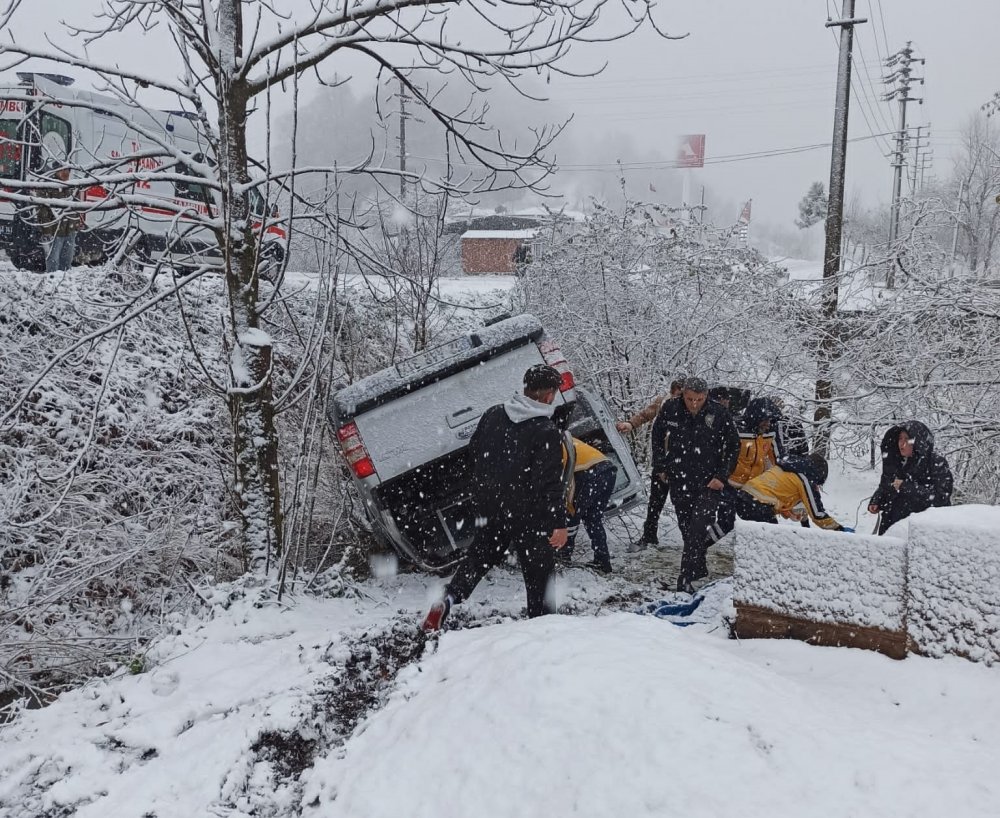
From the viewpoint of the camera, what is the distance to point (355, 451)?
17.2 ft

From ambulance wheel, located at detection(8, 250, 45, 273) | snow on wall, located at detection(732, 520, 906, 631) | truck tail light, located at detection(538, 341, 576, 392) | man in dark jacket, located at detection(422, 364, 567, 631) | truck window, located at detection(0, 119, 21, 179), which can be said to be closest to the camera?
snow on wall, located at detection(732, 520, 906, 631)

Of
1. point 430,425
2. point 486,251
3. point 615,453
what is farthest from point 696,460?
point 486,251

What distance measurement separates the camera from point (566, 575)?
5.77 m

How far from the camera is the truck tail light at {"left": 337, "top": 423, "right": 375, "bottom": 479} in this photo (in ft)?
17.1

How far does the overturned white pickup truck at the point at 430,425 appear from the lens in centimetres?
527

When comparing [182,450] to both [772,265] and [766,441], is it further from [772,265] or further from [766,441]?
[772,265]

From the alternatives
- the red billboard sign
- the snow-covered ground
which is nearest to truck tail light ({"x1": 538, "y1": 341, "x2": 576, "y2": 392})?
the snow-covered ground

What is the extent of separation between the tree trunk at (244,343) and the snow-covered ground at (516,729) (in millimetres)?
956

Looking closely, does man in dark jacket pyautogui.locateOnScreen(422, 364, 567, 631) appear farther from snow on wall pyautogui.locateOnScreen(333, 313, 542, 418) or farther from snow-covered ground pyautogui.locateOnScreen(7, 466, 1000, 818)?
snow on wall pyautogui.locateOnScreen(333, 313, 542, 418)

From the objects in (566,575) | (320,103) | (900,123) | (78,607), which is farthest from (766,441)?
(320,103)

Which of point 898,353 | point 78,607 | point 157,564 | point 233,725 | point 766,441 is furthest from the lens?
point 898,353

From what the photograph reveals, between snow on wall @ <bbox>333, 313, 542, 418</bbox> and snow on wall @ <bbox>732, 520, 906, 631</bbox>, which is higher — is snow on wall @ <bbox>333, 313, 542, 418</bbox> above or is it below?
above

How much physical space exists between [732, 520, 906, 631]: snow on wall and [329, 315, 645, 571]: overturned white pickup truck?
5.29ft

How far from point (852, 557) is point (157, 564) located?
5.20 metres
